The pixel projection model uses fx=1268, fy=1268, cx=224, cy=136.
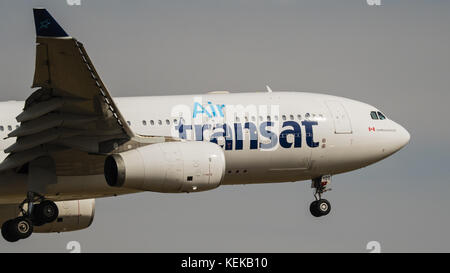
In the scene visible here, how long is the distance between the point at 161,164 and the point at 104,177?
4606 mm

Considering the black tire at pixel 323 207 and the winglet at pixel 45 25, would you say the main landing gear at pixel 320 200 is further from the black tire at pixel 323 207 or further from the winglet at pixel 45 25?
the winglet at pixel 45 25

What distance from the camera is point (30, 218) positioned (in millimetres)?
45656

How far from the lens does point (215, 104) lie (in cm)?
4744

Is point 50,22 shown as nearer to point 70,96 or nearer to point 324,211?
point 70,96

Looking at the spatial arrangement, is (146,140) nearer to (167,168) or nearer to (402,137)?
(167,168)

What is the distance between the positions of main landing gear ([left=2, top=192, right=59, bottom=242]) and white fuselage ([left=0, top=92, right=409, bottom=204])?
585 millimetres

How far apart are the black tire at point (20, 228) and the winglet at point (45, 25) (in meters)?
10.0

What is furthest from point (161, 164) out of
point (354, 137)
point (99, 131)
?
point (354, 137)

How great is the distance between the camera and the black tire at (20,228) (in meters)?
46.4

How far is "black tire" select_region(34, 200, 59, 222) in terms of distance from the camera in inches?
1789

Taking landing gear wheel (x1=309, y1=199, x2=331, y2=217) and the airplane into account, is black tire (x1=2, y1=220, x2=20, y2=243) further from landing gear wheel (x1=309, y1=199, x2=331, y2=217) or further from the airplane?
landing gear wheel (x1=309, y1=199, x2=331, y2=217)

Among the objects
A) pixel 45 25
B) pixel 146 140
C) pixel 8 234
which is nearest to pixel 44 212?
pixel 8 234

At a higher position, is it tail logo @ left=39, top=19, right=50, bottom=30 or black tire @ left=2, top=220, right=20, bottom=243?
tail logo @ left=39, top=19, right=50, bottom=30

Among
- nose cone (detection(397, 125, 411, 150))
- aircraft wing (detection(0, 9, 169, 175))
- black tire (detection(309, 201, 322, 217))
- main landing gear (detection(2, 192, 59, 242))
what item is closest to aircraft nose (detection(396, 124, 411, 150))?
nose cone (detection(397, 125, 411, 150))
